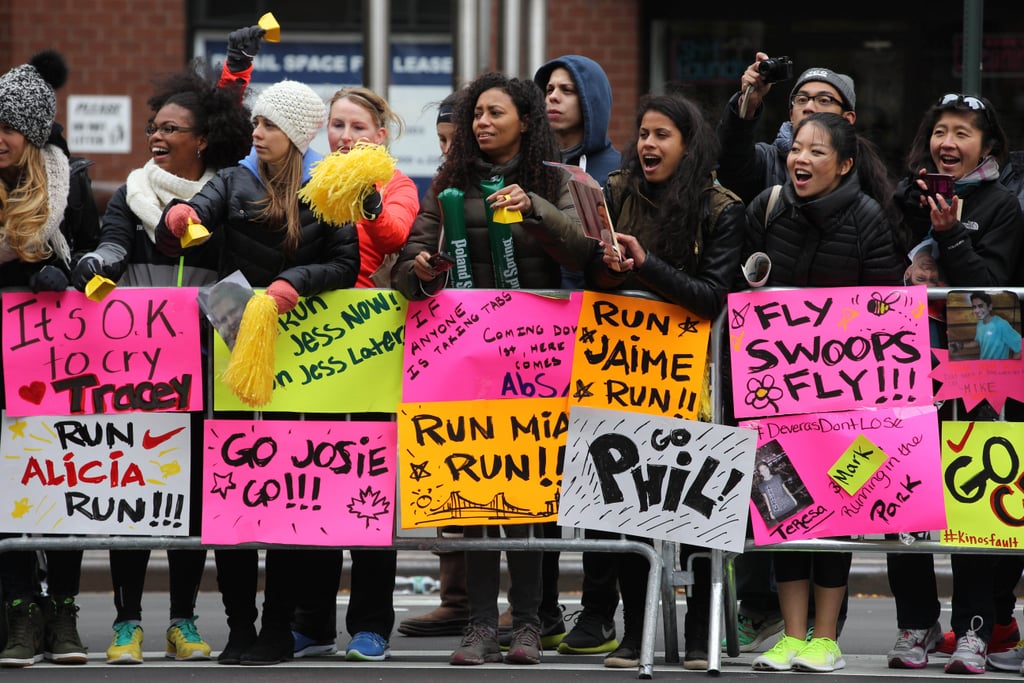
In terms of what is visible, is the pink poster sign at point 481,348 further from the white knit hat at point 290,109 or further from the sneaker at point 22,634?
the sneaker at point 22,634

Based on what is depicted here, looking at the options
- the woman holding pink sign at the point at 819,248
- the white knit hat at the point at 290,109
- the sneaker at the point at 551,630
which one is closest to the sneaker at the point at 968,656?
the woman holding pink sign at the point at 819,248

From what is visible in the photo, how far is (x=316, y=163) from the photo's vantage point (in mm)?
6504

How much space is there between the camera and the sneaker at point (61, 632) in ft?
21.8

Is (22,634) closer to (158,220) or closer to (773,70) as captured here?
(158,220)

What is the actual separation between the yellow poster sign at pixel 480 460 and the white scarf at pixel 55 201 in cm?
147

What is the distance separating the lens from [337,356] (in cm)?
657

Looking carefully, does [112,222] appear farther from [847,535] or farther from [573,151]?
[847,535]

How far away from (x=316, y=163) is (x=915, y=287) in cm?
228

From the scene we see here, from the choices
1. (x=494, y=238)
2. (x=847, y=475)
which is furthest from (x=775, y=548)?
(x=494, y=238)

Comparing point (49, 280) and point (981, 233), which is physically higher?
point (981, 233)

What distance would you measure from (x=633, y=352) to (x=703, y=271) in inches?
15.8

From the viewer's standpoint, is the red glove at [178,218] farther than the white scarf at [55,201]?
No

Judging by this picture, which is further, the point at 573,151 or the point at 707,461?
the point at 573,151

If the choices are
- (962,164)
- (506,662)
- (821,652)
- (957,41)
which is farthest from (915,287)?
(957,41)
